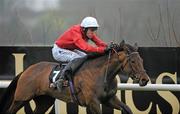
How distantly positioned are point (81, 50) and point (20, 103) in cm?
123

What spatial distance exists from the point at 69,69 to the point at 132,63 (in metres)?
0.94

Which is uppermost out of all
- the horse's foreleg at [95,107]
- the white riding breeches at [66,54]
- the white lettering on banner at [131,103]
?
the white riding breeches at [66,54]

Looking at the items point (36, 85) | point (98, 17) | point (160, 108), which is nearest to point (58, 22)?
point (98, 17)

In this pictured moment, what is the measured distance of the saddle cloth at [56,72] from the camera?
9.98 meters

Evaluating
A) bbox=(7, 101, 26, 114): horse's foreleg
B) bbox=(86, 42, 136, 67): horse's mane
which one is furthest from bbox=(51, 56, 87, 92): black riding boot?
bbox=(7, 101, 26, 114): horse's foreleg

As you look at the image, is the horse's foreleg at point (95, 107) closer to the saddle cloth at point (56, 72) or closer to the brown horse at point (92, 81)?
the brown horse at point (92, 81)

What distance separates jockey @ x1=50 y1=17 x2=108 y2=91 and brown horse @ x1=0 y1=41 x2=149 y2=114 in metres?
0.13

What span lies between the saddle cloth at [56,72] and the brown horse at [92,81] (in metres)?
0.08

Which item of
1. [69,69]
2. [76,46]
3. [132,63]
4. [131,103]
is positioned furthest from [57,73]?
[131,103]

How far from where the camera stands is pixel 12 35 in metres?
11.3

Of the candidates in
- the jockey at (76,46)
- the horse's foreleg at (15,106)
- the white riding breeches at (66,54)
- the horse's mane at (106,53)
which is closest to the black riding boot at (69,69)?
the jockey at (76,46)

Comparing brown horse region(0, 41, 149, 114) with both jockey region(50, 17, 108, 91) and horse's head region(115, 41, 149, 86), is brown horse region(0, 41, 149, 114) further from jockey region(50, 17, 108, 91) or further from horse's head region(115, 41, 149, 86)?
jockey region(50, 17, 108, 91)

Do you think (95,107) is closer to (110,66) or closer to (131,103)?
(110,66)

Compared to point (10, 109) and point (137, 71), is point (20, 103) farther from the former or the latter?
point (137, 71)
